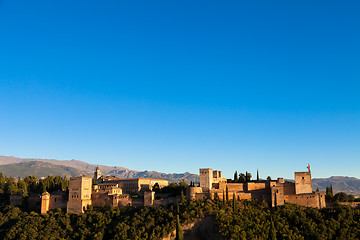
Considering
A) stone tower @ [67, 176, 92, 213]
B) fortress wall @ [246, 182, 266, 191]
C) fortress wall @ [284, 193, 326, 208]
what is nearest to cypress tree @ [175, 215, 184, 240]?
fortress wall @ [246, 182, 266, 191]

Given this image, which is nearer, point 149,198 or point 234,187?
point 149,198

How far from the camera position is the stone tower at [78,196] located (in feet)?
223

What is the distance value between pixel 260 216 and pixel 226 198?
24.6 ft

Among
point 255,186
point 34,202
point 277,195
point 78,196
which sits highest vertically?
point 255,186

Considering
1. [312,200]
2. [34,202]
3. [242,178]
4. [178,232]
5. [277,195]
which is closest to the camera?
[178,232]

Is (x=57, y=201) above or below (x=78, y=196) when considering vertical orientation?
below

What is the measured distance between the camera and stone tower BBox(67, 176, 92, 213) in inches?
2675

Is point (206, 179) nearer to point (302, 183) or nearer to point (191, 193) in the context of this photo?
point (191, 193)

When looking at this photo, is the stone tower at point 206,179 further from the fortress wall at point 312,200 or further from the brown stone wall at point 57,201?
the brown stone wall at point 57,201

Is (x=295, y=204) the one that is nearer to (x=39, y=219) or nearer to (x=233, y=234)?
(x=233, y=234)

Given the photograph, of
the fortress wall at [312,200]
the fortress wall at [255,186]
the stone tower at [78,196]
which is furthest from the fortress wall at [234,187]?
the stone tower at [78,196]

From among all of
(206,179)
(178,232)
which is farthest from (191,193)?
(178,232)

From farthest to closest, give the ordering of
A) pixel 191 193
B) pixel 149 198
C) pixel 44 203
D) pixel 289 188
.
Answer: pixel 44 203 < pixel 289 188 < pixel 149 198 < pixel 191 193

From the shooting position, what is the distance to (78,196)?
68.4 m
